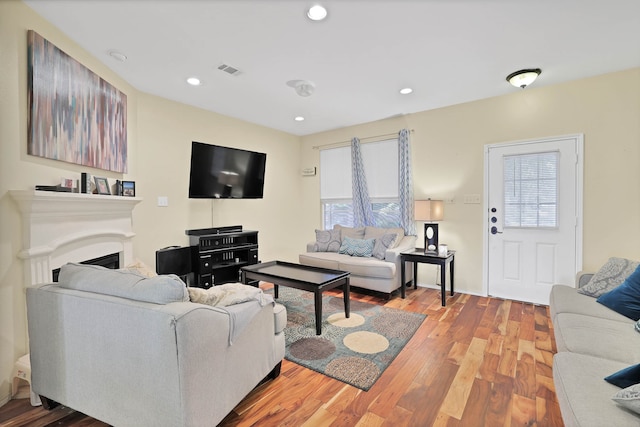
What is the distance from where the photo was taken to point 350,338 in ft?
8.66

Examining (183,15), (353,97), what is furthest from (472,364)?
(183,15)

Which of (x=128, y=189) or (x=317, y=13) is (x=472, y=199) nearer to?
(x=317, y=13)

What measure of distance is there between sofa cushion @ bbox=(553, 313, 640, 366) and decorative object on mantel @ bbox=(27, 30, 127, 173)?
12.2 ft

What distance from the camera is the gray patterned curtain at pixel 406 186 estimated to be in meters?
4.37

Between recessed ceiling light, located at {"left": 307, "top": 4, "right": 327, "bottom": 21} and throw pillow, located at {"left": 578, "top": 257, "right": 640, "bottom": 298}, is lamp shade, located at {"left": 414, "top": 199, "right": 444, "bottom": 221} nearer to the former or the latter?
throw pillow, located at {"left": 578, "top": 257, "right": 640, "bottom": 298}

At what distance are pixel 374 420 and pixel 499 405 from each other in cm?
79

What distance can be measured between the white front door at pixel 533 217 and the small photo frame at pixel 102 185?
14.1 ft

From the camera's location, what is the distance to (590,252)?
3.20 m

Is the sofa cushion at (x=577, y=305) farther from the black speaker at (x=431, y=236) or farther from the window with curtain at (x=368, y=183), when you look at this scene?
the window with curtain at (x=368, y=183)

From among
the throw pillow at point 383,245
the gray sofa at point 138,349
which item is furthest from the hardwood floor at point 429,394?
the throw pillow at point 383,245

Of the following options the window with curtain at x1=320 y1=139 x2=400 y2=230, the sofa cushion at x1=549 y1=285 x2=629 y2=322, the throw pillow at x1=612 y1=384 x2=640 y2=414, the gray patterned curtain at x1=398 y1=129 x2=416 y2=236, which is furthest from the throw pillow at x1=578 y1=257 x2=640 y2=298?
the window with curtain at x1=320 y1=139 x2=400 y2=230

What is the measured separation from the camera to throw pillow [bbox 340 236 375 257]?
412cm

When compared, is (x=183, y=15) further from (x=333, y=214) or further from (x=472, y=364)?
(x=333, y=214)

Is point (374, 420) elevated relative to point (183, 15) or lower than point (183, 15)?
lower
